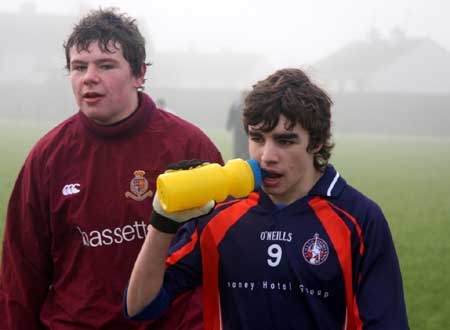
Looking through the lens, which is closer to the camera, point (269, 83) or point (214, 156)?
point (269, 83)

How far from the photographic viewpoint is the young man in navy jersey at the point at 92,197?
324cm

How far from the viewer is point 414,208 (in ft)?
39.7

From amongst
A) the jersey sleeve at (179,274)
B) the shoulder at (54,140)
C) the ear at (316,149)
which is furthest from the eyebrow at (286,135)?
the shoulder at (54,140)

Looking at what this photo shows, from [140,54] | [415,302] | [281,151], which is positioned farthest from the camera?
[415,302]

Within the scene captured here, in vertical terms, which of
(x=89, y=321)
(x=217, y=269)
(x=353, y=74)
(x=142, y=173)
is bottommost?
(x=353, y=74)

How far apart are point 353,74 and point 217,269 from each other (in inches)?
3095

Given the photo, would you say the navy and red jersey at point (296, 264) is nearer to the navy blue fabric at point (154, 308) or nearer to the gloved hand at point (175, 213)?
the navy blue fabric at point (154, 308)

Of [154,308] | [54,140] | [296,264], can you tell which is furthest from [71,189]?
[296,264]

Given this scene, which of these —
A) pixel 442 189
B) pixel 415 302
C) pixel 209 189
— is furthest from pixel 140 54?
pixel 442 189

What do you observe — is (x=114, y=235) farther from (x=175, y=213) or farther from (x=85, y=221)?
(x=175, y=213)

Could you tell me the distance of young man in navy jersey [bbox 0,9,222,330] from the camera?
3240 millimetres

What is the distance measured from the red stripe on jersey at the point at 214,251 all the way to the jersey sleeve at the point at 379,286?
0.50m

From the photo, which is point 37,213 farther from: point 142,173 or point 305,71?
point 305,71

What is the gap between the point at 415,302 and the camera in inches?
245
